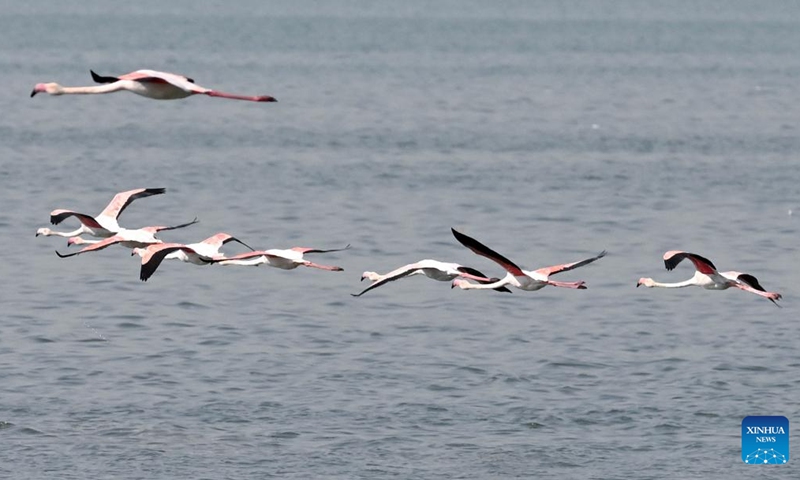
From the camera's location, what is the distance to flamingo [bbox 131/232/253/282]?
74.5ft

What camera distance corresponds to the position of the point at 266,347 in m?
37.8

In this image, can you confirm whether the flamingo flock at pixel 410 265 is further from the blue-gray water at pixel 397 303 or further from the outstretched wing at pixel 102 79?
the blue-gray water at pixel 397 303

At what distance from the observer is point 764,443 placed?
2975 cm

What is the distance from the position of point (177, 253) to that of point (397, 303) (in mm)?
17904

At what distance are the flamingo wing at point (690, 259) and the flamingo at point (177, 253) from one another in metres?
5.69

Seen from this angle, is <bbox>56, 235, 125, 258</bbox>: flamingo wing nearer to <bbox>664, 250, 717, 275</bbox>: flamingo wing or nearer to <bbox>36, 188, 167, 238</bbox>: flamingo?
<bbox>36, 188, 167, 238</bbox>: flamingo

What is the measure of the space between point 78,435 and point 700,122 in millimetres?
60326

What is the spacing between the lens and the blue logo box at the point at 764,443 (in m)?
29.9

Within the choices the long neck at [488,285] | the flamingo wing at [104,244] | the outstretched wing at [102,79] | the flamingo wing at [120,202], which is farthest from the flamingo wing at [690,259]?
the flamingo wing at [120,202]

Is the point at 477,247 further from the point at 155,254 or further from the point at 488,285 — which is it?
the point at 155,254

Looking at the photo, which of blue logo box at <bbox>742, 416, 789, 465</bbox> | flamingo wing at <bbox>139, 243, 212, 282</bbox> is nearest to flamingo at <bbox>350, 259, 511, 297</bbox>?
flamingo wing at <bbox>139, 243, 212, 282</bbox>

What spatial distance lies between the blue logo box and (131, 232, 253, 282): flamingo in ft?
33.9

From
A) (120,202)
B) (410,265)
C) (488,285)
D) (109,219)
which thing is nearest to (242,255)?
(410,265)

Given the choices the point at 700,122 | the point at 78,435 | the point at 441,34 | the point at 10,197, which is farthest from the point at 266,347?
the point at 441,34
